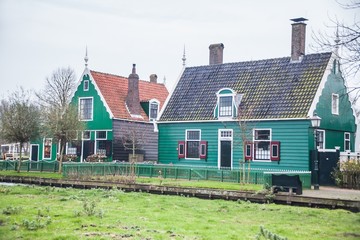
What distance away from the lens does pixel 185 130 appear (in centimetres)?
3047

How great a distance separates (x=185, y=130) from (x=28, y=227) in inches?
762

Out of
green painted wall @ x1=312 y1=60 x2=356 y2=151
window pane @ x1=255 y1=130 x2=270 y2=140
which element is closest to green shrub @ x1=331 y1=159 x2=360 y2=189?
green painted wall @ x1=312 y1=60 x2=356 y2=151

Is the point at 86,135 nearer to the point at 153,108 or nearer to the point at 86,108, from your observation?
the point at 86,108

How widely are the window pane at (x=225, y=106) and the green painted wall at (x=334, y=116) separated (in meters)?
5.13

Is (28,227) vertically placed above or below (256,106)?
below

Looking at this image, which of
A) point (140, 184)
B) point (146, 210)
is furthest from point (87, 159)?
point (146, 210)

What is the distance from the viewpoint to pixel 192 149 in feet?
98.7

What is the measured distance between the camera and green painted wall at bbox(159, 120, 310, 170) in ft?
83.4

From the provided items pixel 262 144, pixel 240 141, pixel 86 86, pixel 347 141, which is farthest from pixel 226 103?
pixel 86 86

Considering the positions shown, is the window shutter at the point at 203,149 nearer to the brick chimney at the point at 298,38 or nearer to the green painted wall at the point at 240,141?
the green painted wall at the point at 240,141

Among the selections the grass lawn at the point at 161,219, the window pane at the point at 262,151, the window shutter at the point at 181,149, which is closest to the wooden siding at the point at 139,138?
the window shutter at the point at 181,149

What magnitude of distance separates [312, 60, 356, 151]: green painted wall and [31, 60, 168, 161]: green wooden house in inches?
466

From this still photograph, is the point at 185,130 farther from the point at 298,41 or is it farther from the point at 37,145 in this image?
the point at 37,145

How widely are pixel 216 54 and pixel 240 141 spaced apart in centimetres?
772
